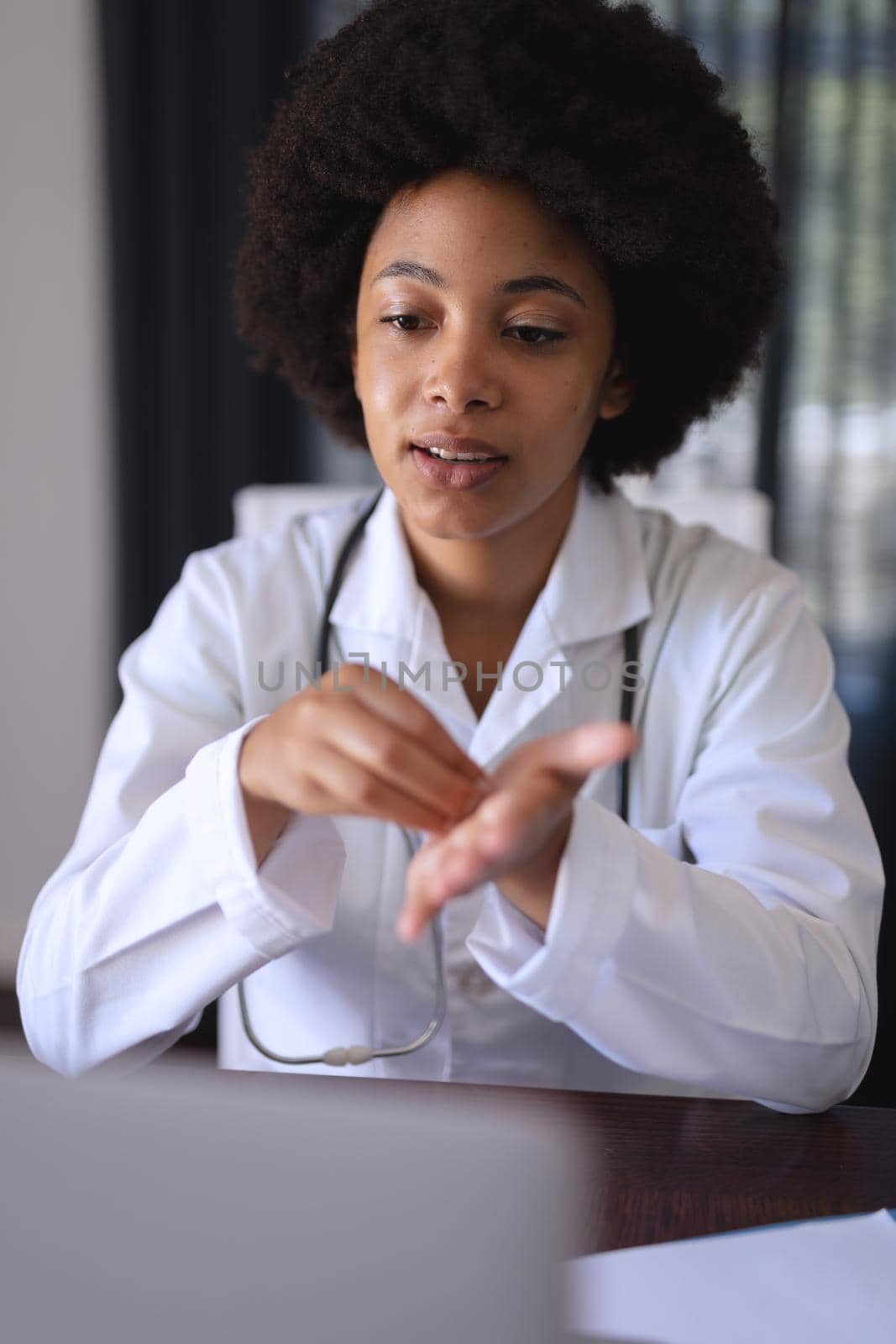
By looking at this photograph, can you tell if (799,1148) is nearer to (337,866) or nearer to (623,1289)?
(623,1289)

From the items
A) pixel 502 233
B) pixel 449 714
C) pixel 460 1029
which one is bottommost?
pixel 460 1029

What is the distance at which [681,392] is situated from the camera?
1.20 m

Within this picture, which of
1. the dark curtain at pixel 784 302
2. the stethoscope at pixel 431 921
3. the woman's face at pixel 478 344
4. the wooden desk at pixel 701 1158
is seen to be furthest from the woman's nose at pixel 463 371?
the dark curtain at pixel 784 302

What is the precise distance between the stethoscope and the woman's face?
155 mm

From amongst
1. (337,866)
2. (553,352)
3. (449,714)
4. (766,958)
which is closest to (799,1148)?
(766,958)

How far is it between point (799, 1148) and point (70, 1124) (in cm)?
51

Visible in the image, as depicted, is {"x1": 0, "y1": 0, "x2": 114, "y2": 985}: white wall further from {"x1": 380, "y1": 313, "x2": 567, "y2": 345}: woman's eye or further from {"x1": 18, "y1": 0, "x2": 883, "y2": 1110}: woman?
{"x1": 380, "y1": 313, "x2": 567, "y2": 345}: woman's eye

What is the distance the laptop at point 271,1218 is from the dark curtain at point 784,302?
190cm

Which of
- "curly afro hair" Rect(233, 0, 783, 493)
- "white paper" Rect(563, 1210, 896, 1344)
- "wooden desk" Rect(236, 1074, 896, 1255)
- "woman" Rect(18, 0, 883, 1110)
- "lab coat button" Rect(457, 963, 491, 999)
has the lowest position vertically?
"lab coat button" Rect(457, 963, 491, 999)

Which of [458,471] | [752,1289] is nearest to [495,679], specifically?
[458,471]

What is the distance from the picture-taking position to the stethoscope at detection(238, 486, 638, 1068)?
89cm

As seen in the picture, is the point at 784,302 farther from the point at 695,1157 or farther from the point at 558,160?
the point at 695,1157

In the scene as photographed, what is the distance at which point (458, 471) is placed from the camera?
0.95 m

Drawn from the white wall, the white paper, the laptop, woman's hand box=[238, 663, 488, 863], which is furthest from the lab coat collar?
the white wall
